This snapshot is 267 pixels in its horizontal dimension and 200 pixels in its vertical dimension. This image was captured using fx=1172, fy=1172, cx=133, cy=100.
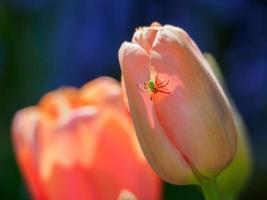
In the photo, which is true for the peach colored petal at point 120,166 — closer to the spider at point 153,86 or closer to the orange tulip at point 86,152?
the orange tulip at point 86,152

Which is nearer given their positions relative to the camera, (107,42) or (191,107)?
(191,107)

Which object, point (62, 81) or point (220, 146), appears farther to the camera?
point (62, 81)

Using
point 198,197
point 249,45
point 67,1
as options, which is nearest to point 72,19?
point 67,1

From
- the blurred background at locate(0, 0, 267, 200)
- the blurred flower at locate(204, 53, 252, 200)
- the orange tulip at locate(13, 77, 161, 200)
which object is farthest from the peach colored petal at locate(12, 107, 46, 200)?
the blurred background at locate(0, 0, 267, 200)

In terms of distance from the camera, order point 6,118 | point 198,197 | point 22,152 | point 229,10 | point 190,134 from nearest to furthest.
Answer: point 190,134, point 22,152, point 198,197, point 6,118, point 229,10

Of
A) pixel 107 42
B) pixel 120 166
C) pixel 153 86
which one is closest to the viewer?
pixel 153 86

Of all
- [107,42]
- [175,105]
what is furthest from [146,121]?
[107,42]

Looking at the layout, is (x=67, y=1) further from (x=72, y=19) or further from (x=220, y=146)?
(x=220, y=146)

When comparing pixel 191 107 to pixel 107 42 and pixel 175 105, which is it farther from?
pixel 107 42
